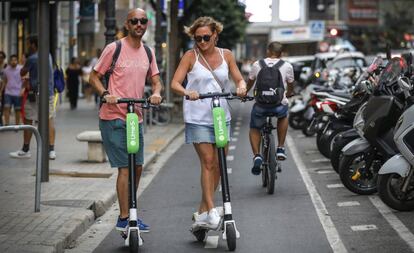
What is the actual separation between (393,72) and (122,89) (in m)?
3.98

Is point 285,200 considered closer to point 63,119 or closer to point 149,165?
point 149,165

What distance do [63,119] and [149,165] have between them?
11.5 metres

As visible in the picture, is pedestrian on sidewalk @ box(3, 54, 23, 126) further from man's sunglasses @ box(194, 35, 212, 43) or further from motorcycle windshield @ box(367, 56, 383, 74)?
man's sunglasses @ box(194, 35, 212, 43)

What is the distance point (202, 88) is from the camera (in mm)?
8562

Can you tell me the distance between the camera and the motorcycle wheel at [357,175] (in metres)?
11.3

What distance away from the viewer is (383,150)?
11.0 m

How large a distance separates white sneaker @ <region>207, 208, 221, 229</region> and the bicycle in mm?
3416

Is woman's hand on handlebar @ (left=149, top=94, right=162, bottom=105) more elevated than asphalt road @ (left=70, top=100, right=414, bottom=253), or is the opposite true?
woman's hand on handlebar @ (left=149, top=94, right=162, bottom=105)

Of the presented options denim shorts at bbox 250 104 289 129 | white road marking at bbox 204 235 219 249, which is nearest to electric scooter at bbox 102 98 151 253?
white road marking at bbox 204 235 219 249


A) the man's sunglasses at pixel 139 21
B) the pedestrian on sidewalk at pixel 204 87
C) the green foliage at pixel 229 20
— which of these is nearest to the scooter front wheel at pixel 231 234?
the pedestrian on sidewalk at pixel 204 87

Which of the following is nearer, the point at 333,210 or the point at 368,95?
the point at 333,210

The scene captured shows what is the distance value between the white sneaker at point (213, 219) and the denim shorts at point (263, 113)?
13.7ft

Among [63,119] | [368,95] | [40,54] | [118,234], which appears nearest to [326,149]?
[368,95]

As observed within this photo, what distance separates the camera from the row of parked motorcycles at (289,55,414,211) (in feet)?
33.0
